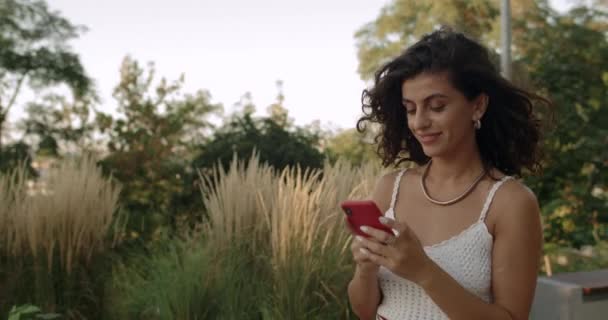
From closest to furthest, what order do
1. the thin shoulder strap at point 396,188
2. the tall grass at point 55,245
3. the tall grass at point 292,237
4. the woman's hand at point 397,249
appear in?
the woman's hand at point 397,249 → the thin shoulder strap at point 396,188 → the tall grass at point 292,237 → the tall grass at point 55,245

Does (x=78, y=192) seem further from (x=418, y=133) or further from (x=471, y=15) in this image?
(x=471, y=15)

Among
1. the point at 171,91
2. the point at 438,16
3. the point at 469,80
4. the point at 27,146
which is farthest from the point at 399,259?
the point at 438,16

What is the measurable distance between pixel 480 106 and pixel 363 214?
53cm

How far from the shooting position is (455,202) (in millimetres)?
1648

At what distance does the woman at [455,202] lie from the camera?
1440mm

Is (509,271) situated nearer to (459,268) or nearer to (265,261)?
(459,268)

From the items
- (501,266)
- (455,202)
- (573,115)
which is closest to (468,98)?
(455,202)

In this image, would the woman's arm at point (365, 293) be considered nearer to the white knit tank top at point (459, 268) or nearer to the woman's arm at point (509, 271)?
the white knit tank top at point (459, 268)

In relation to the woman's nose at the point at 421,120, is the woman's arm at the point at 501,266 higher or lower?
lower

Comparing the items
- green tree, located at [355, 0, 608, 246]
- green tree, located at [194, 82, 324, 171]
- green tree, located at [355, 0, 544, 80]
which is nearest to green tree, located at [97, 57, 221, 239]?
green tree, located at [194, 82, 324, 171]

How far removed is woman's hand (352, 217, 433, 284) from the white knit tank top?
0.67 feet

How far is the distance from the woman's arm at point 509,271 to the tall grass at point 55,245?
128 inches

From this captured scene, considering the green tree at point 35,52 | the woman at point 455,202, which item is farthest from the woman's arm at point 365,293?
the green tree at point 35,52

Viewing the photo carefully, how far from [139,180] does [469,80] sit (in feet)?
30.9
